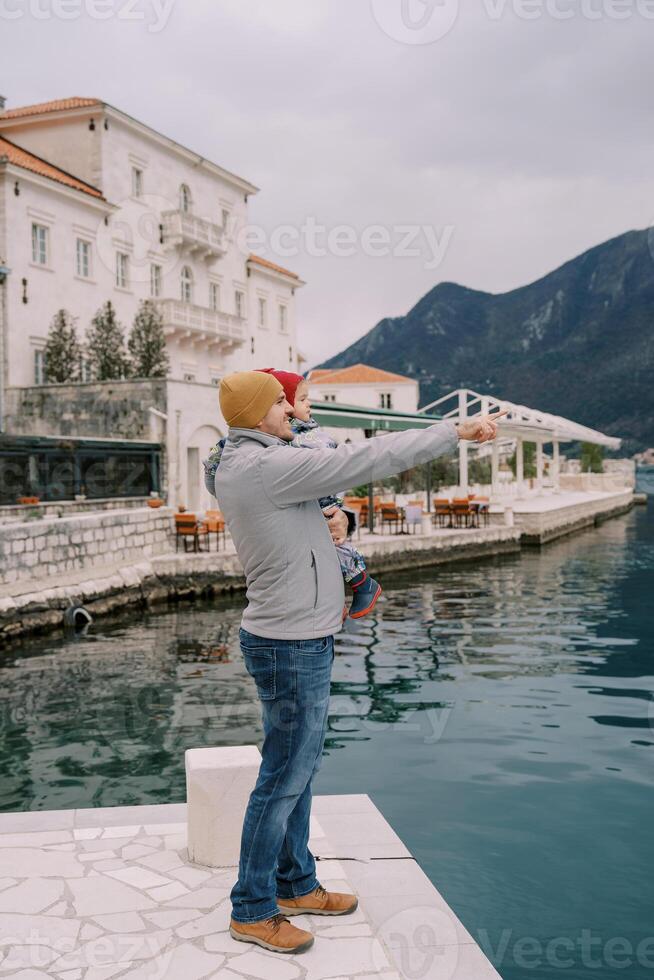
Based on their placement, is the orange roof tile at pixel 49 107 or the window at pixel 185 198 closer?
the orange roof tile at pixel 49 107

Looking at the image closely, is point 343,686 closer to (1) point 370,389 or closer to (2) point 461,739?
(2) point 461,739

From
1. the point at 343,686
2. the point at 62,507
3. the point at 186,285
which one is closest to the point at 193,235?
the point at 186,285

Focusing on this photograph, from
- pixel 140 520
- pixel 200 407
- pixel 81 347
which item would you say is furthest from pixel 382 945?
pixel 81 347

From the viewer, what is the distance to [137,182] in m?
31.8

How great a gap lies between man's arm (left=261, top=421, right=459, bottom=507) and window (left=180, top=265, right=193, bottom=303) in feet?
105

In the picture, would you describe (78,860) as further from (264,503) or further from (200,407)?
(200,407)

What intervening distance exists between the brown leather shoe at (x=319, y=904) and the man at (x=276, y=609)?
7.4 inches

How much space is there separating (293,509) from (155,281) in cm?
3078

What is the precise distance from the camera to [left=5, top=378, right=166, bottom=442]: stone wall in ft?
79.4

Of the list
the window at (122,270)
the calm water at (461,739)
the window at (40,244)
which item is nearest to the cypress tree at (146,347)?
the window at (122,270)

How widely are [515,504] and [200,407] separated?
12.6 meters

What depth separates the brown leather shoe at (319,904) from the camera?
3388 millimetres

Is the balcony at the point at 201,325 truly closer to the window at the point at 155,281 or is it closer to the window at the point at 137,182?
the window at the point at 155,281

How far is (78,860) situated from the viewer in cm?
393
